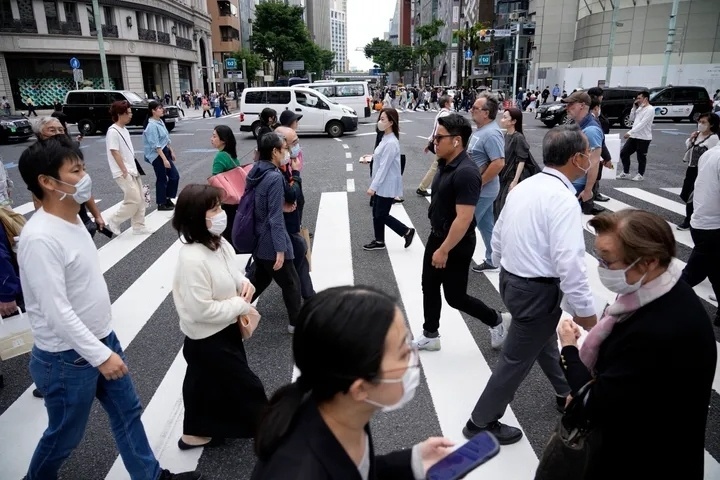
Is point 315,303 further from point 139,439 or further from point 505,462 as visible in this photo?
point 505,462

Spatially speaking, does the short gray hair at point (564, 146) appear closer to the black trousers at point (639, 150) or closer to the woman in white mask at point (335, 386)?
the woman in white mask at point (335, 386)

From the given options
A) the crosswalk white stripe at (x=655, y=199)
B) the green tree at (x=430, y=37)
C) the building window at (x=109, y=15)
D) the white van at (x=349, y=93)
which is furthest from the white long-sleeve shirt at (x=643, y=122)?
the green tree at (x=430, y=37)

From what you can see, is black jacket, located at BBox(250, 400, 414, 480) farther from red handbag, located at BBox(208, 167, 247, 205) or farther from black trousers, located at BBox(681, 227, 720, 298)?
black trousers, located at BBox(681, 227, 720, 298)

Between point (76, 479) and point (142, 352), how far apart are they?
1.55 m

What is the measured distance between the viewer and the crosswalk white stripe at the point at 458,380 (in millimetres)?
3010

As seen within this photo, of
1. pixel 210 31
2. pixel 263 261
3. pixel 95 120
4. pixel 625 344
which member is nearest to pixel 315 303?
pixel 625 344

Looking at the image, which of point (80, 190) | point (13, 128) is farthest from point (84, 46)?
point (80, 190)

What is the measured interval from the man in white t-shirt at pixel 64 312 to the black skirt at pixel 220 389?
45 cm

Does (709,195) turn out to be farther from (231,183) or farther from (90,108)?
(90,108)

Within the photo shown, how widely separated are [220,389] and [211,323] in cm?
48

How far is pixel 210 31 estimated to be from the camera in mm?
61688

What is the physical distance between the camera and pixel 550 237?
2678 millimetres

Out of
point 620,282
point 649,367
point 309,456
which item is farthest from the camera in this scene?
point 620,282

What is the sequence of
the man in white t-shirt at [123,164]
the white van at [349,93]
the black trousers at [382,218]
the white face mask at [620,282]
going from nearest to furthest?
the white face mask at [620,282], the black trousers at [382,218], the man in white t-shirt at [123,164], the white van at [349,93]
